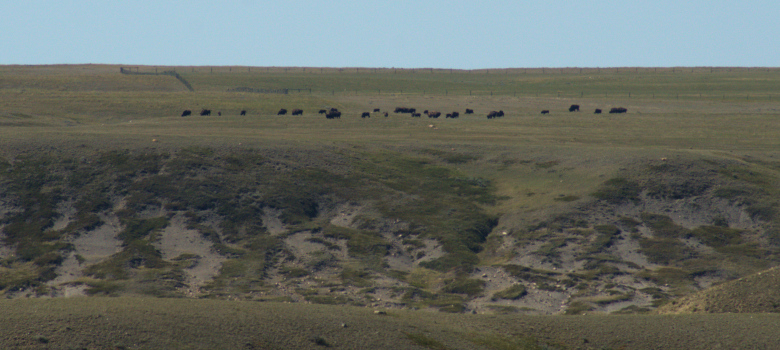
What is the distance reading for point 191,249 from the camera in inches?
1341

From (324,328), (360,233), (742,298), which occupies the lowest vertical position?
(360,233)

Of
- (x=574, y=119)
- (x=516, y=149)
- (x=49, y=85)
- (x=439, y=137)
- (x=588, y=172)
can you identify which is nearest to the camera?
(x=588, y=172)

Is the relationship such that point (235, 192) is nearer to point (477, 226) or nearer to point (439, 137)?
point (477, 226)

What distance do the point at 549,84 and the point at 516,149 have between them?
125203 mm

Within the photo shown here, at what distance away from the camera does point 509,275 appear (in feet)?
103

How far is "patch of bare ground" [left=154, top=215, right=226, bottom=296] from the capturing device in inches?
1232

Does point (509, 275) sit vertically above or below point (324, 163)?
below

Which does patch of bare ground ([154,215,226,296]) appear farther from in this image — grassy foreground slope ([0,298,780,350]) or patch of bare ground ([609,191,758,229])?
patch of bare ground ([609,191,758,229])

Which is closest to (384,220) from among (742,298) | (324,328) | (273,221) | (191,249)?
(273,221)

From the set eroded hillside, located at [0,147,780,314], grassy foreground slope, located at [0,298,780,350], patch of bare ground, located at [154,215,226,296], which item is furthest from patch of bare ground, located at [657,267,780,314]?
patch of bare ground, located at [154,215,226,296]

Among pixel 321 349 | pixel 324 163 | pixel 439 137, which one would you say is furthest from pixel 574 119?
pixel 321 349

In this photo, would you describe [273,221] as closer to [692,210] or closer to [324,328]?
[324,328]

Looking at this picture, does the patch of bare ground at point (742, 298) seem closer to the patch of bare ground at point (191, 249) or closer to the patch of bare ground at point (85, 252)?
the patch of bare ground at point (191, 249)

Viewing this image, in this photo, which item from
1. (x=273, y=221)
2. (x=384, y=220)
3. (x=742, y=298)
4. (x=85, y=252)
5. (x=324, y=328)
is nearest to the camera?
(x=324, y=328)
